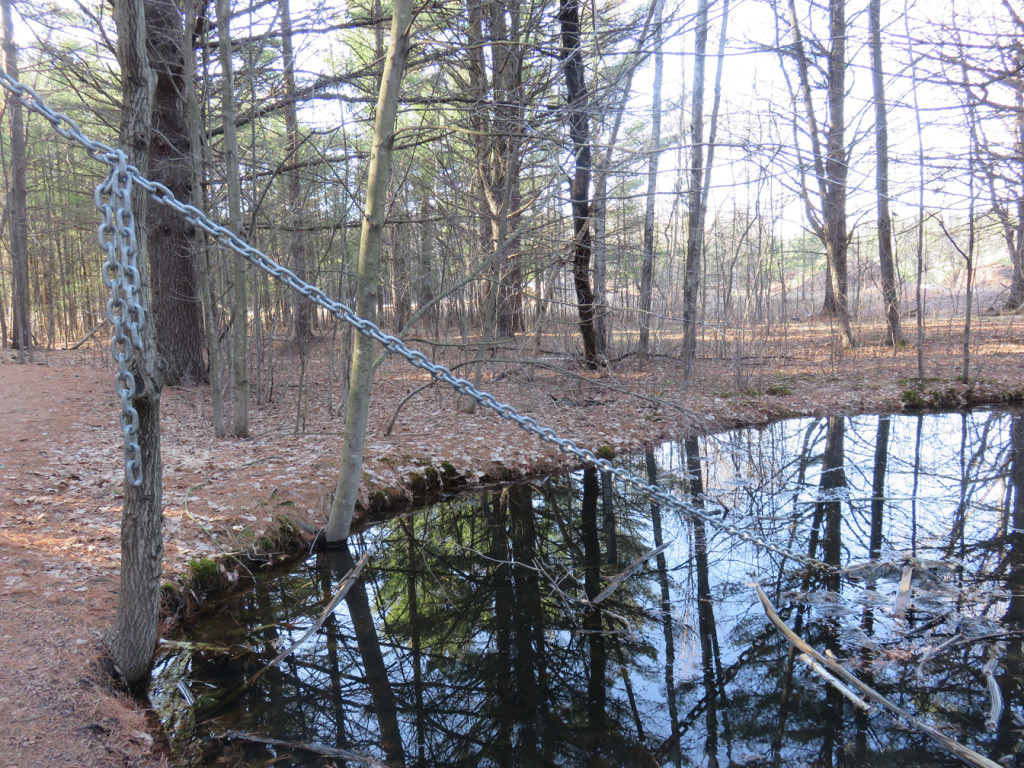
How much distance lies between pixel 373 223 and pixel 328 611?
3.24 metres

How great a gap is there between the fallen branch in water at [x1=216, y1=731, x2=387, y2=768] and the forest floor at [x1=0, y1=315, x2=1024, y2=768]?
1.45 ft

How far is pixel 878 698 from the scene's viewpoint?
353 cm

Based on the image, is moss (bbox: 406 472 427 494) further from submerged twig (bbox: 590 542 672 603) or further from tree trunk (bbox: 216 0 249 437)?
submerged twig (bbox: 590 542 672 603)

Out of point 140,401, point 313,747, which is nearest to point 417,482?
point 313,747

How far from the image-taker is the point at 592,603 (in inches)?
200

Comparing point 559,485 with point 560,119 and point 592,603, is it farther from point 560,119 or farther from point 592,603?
point 560,119

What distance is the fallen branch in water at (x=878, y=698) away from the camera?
10.4ft

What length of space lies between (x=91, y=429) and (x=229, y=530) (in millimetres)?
3994

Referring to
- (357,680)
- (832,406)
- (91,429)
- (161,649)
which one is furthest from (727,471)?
(91,429)

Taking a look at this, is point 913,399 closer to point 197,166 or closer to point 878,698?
point 878,698

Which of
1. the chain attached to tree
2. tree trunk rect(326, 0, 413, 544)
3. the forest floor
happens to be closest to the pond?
the forest floor

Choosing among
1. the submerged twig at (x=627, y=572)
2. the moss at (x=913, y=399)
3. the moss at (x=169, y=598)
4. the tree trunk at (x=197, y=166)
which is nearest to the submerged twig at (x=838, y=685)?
the submerged twig at (x=627, y=572)

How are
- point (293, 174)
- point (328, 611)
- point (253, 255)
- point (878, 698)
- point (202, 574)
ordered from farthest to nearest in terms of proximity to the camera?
point (293, 174) < point (202, 574) < point (328, 611) < point (878, 698) < point (253, 255)

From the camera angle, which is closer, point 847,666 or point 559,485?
point 847,666
